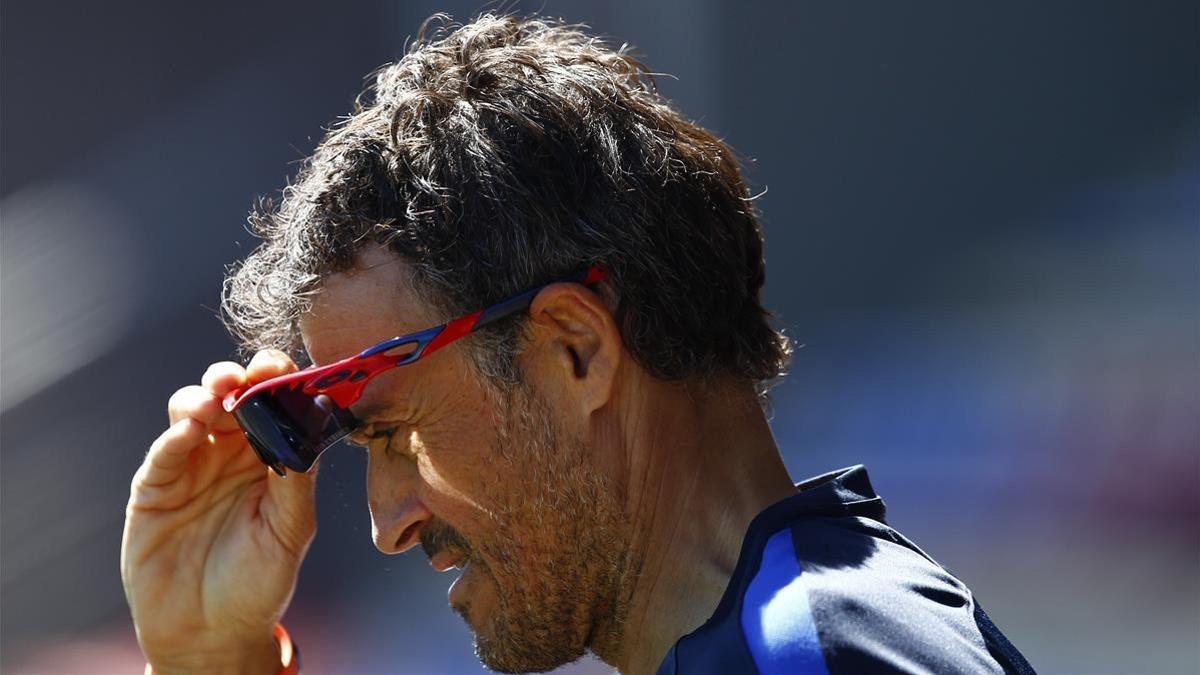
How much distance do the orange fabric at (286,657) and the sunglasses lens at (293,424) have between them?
61 cm

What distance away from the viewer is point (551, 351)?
1.48m

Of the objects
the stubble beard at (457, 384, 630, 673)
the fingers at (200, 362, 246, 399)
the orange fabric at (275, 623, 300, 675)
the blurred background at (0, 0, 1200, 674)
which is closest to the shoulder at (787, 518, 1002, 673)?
the stubble beard at (457, 384, 630, 673)

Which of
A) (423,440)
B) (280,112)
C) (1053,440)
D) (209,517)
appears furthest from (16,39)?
(1053,440)

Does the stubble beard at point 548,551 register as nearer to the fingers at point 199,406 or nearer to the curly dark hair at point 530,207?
the curly dark hair at point 530,207

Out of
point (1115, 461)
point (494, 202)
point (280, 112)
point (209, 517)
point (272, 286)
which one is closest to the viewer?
point (494, 202)

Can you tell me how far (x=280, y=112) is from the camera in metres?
3.40

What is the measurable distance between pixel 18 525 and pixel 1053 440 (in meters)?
2.81

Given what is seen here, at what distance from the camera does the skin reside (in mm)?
1474

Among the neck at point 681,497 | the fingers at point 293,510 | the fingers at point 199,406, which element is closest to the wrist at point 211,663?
the fingers at point 293,510

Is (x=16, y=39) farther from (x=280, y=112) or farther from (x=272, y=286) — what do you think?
(x=272, y=286)

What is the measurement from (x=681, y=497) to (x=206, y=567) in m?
0.92

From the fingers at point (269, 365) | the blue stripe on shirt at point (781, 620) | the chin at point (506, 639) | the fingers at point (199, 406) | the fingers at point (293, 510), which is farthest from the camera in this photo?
the fingers at point (293, 510)

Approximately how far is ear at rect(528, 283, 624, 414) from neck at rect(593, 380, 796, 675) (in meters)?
0.07

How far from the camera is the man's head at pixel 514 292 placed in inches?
58.0
